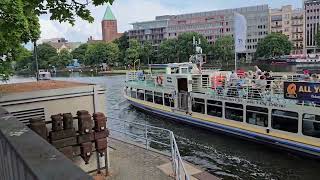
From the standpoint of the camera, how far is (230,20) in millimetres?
157250

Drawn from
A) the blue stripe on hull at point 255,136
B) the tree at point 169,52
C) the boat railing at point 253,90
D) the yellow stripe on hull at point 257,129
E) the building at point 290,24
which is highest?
the building at point 290,24

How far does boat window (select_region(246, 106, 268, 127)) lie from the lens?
21953mm

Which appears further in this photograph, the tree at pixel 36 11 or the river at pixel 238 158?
the river at pixel 238 158

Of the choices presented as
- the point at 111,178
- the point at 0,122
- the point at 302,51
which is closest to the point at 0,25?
the point at 0,122

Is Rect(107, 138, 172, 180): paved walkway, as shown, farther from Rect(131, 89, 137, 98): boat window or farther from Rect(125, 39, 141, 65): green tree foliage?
Rect(125, 39, 141, 65): green tree foliage

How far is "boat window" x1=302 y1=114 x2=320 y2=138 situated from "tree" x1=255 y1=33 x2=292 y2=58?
109581 millimetres

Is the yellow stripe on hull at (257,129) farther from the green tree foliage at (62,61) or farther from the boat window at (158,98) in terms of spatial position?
the green tree foliage at (62,61)


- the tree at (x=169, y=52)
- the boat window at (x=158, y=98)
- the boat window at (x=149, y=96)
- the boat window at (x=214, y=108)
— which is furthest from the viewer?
the tree at (x=169, y=52)

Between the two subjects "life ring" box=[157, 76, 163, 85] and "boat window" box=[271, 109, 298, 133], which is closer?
"boat window" box=[271, 109, 298, 133]

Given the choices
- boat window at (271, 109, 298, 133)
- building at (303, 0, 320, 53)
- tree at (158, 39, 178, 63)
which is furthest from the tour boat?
building at (303, 0, 320, 53)

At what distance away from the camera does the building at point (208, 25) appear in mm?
154125

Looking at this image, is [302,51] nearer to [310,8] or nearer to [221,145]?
[310,8]

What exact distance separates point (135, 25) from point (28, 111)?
576 feet

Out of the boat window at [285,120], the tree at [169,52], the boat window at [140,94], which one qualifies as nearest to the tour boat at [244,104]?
the boat window at [285,120]
